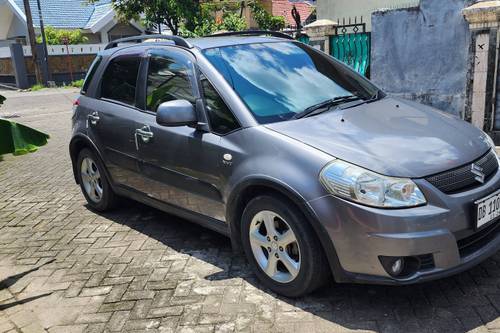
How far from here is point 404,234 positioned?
291cm

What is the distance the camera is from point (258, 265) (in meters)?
3.60

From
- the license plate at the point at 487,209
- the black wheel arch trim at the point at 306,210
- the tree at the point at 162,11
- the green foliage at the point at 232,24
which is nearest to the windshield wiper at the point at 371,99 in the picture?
the black wheel arch trim at the point at 306,210

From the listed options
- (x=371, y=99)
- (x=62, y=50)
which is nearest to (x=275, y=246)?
(x=371, y=99)

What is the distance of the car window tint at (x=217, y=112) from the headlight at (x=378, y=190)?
40.7 inches

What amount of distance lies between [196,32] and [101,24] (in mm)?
14940

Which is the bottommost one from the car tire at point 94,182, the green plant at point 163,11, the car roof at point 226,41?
the car tire at point 94,182

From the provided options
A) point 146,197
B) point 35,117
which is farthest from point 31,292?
point 35,117

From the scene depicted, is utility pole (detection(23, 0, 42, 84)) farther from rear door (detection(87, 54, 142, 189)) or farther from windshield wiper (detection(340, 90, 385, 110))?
windshield wiper (detection(340, 90, 385, 110))

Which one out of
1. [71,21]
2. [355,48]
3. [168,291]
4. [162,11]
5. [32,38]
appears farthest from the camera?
[71,21]

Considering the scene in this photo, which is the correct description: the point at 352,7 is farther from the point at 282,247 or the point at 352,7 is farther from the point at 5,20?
the point at 5,20

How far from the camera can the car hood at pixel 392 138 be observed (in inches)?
121

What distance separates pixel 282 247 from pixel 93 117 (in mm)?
Answer: 2798

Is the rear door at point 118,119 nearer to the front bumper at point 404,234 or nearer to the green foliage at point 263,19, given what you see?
the front bumper at point 404,234

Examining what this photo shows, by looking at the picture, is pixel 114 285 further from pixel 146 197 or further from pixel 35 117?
pixel 35 117
